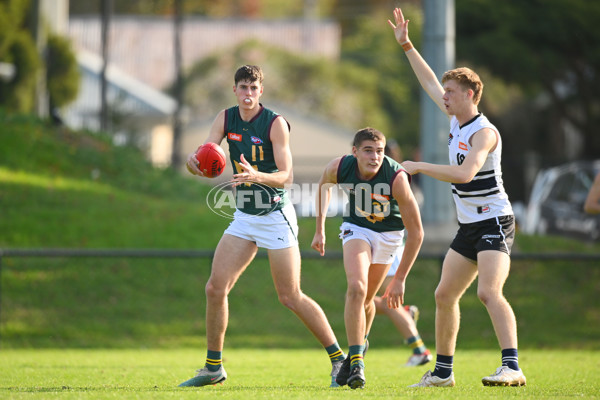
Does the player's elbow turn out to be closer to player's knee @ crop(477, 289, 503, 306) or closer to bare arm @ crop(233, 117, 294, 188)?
player's knee @ crop(477, 289, 503, 306)

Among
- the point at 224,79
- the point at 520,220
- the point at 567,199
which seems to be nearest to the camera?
the point at 567,199

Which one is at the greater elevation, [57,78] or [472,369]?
[57,78]

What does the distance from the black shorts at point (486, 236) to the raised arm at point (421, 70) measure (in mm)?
1010

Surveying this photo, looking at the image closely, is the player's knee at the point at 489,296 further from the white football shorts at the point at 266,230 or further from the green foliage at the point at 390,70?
the green foliage at the point at 390,70

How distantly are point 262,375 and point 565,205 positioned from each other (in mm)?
12033

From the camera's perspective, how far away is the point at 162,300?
13391mm

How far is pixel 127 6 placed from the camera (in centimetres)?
5753

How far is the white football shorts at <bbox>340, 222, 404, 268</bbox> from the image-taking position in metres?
7.13

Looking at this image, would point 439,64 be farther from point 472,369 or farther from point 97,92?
point 97,92

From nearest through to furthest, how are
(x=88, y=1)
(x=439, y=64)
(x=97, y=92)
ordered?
(x=439, y=64)
(x=97, y=92)
(x=88, y=1)

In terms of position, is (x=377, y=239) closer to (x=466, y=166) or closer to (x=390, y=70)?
(x=466, y=166)

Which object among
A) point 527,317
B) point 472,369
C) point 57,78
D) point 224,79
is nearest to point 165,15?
point 224,79

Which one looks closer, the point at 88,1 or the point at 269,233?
the point at 269,233

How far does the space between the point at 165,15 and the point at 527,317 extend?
47634 mm
